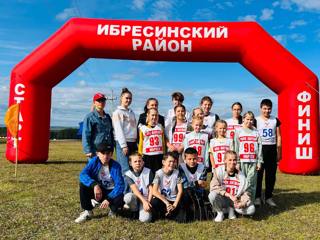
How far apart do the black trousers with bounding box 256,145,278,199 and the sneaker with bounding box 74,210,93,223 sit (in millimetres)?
2583

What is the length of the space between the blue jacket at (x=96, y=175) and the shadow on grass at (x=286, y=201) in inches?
69.8

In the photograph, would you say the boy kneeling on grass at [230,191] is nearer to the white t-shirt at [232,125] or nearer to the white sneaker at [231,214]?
the white sneaker at [231,214]

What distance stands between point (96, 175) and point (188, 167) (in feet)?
4.08

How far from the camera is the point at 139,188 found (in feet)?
16.3

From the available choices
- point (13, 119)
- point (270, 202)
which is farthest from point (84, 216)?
point (13, 119)

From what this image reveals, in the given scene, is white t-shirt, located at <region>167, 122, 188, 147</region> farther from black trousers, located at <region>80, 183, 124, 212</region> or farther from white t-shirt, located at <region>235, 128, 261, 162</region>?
black trousers, located at <region>80, 183, 124, 212</region>

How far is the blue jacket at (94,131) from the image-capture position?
17.7 feet

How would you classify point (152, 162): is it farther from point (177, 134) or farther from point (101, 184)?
point (101, 184)

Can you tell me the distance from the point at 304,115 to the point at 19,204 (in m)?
6.45

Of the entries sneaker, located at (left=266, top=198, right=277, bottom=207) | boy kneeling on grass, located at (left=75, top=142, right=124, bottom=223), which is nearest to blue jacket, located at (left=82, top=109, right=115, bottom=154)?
boy kneeling on grass, located at (left=75, top=142, right=124, bottom=223)

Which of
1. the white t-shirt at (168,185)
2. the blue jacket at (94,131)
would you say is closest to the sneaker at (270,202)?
the white t-shirt at (168,185)

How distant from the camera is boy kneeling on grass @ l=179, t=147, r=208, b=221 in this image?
4.88 meters

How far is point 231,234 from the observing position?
4.20 meters

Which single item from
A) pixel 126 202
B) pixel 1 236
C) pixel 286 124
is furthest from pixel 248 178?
pixel 286 124
